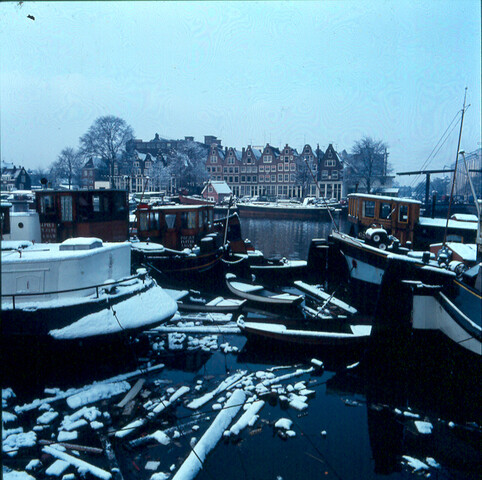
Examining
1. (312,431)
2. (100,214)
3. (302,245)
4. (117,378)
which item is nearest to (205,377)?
(117,378)

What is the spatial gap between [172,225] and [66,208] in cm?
517

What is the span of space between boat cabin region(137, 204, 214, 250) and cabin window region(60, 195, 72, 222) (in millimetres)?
3302

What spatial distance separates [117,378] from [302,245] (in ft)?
89.5

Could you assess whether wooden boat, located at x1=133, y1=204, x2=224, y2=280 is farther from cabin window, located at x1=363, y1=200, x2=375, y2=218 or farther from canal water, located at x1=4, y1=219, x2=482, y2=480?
cabin window, located at x1=363, y1=200, x2=375, y2=218

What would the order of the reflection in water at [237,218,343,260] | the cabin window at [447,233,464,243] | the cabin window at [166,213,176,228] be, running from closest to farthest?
the cabin window at [166,213,176,228] < the cabin window at [447,233,464,243] < the reflection in water at [237,218,343,260]

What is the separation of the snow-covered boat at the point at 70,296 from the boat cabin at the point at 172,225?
9.09m

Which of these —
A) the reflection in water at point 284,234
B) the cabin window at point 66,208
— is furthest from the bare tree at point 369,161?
the cabin window at point 66,208

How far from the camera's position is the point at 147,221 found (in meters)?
19.3

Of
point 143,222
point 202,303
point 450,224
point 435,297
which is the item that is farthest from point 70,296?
point 450,224

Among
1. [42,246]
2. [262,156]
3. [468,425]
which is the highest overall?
[262,156]

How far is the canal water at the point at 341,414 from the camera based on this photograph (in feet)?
21.7

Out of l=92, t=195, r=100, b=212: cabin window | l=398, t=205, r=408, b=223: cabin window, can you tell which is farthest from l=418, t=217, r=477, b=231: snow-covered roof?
l=92, t=195, r=100, b=212: cabin window

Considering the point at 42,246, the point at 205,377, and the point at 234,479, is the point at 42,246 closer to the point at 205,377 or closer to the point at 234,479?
the point at 205,377

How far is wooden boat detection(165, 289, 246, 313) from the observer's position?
1438 cm
